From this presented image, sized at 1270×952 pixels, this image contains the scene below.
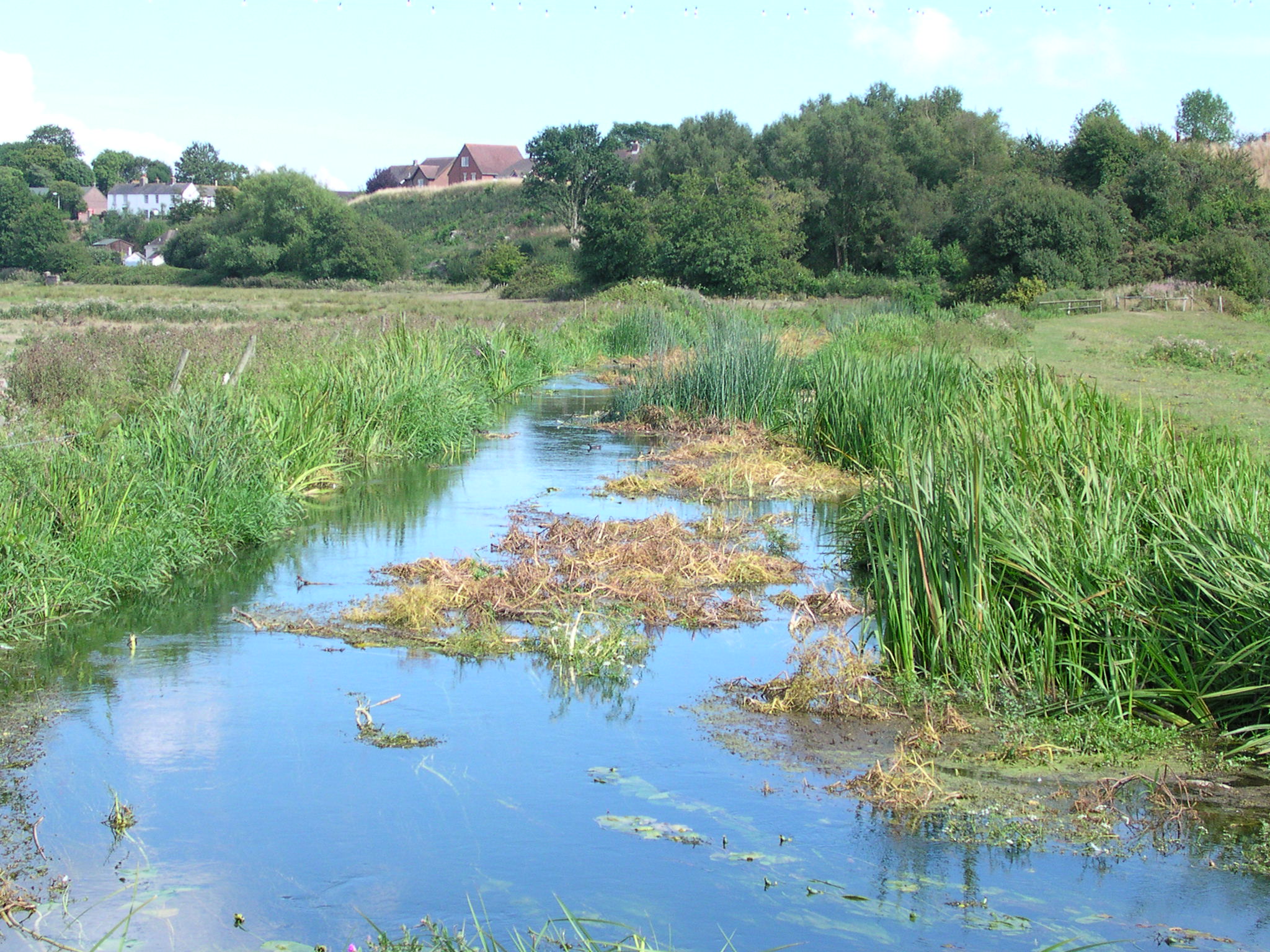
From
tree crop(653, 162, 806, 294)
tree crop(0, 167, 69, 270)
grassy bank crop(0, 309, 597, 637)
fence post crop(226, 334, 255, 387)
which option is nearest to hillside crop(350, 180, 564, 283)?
tree crop(653, 162, 806, 294)

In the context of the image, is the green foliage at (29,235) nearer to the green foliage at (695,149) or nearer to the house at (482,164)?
the green foliage at (695,149)

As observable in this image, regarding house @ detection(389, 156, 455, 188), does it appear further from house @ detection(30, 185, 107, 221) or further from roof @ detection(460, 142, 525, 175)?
house @ detection(30, 185, 107, 221)

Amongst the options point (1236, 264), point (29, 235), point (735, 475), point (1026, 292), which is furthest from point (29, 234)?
point (735, 475)

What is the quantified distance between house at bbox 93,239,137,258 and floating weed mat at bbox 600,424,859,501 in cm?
8686

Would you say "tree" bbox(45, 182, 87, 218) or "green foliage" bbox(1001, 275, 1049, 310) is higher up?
"tree" bbox(45, 182, 87, 218)

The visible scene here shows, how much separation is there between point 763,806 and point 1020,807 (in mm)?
1171

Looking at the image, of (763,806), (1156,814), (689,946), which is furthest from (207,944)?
(1156,814)

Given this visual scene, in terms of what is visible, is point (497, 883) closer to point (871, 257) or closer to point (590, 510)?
point (590, 510)

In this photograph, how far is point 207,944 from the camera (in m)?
3.99

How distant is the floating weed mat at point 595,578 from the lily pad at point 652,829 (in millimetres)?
2401

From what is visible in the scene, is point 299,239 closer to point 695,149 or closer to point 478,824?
point 695,149

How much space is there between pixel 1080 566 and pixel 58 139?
153 meters

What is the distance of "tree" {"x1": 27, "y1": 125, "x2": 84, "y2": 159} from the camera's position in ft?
429

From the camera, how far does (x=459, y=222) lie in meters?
91.2
